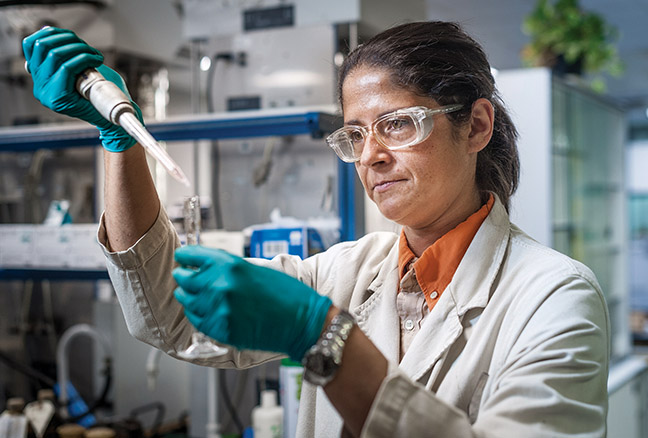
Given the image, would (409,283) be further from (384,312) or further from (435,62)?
(435,62)

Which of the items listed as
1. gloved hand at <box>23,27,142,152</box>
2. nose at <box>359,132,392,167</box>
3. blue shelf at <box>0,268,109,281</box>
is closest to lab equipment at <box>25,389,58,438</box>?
blue shelf at <box>0,268,109,281</box>

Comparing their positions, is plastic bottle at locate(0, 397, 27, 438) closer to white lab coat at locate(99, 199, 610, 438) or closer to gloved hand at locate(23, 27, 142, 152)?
white lab coat at locate(99, 199, 610, 438)

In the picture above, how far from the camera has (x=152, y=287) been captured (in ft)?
3.84

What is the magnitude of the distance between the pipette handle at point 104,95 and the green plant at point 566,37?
3.20 m

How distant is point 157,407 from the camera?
2680 millimetres

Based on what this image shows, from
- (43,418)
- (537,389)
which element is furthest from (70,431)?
(537,389)

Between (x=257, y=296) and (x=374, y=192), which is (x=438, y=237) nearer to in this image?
(x=374, y=192)

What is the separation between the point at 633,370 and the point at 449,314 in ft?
9.61

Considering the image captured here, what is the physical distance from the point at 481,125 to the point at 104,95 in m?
0.68

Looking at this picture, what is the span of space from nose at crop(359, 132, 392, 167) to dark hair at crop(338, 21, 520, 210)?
109mm

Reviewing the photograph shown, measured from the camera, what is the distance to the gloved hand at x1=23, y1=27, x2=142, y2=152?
3.35 feet

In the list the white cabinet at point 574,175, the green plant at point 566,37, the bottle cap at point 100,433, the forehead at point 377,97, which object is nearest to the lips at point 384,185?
the forehead at point 377,97

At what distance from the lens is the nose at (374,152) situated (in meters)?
1.12

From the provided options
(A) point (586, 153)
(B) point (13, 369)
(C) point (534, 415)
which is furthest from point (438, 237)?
(A) point (586, 153)
